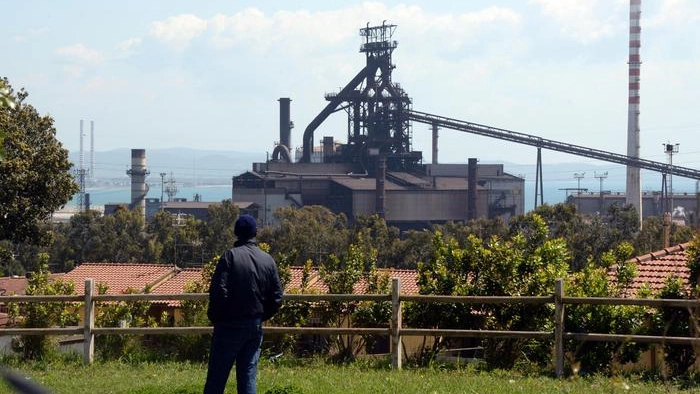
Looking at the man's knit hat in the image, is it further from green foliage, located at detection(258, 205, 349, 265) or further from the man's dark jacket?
green foliage, located at detection(258, 205, 349, 265)

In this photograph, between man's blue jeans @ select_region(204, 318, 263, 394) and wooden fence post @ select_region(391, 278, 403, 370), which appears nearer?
man's blue jeans @ select_region(204, 318, 263, 394)

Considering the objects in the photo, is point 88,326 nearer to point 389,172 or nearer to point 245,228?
point 245,228

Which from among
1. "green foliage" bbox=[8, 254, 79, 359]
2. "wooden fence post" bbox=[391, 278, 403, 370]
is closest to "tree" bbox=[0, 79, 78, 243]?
"green foliage" bbox=[8, 254, 79, 359]

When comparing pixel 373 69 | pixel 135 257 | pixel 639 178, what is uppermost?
pixel 373 69

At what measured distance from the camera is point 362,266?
14.2m

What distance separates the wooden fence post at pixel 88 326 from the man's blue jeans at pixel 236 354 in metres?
4.75

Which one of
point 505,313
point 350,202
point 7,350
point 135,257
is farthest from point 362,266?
point 350,202

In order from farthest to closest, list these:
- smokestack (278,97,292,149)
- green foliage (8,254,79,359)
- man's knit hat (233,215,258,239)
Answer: smokestack (278,97,292,149) → green foliage (8,254,79,359) → man's knit hat (233,215,258,239)

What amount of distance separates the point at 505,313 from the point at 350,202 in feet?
275

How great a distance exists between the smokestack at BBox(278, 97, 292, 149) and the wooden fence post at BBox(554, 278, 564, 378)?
106m

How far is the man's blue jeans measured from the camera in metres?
7.66

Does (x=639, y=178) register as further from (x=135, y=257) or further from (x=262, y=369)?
(x=262, y=369)

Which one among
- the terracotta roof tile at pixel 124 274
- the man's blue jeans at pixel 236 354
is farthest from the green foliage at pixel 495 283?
the terracotta roof tile at pixel 124 274

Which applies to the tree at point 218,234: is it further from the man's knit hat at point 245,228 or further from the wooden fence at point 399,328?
the man's knit hat at point 245,228
